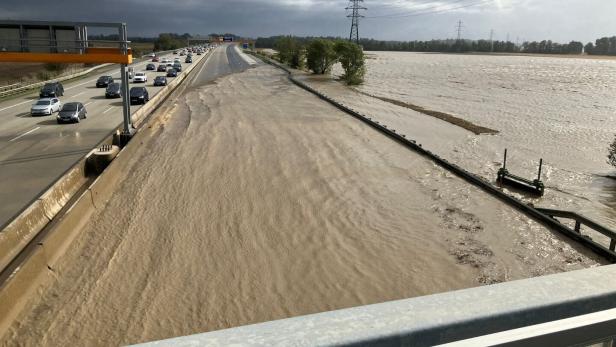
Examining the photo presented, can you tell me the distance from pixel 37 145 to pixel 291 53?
74.3 m

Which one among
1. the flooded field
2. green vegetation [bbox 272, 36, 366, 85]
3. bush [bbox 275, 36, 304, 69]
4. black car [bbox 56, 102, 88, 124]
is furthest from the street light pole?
bush [bbox 275, 36, 304, 69]

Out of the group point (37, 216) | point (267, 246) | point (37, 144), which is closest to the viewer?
point (267, 246)

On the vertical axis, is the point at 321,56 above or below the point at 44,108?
above

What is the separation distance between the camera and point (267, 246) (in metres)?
13.4

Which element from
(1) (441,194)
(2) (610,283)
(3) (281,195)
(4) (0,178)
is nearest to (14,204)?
(4) (0,178)

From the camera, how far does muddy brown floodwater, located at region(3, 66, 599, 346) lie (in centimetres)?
1023

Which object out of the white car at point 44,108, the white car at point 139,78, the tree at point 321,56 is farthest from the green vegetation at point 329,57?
the white car at point 44,108

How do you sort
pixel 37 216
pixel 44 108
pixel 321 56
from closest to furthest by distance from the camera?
1. pixel 37 216
2. pixel 44 108
3. pixel 321 56

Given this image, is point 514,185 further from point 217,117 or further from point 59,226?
point 217,117

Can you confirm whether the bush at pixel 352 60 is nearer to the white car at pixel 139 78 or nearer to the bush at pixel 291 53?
the bush at pixel 291 53

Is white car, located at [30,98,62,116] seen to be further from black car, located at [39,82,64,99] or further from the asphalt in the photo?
black car, located at [39,82,64,99]

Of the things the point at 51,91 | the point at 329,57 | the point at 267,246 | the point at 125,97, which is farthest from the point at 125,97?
the point at 329,57

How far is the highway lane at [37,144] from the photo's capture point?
16.8 meters

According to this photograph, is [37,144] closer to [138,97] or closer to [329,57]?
[138,97]
